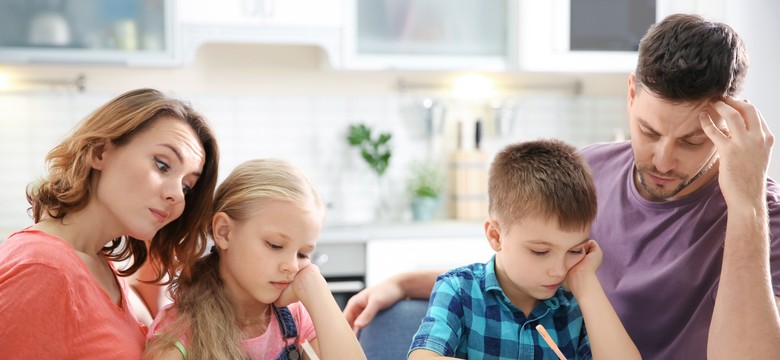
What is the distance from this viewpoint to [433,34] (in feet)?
12.1

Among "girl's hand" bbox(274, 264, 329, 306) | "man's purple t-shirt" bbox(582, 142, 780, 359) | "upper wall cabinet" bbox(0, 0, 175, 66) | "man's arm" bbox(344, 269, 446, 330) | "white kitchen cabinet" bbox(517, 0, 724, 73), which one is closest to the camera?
"girl's hand" bbox(274, 264, 329, 306)

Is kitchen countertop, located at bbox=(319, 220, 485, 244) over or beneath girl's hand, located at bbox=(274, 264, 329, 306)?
beneath

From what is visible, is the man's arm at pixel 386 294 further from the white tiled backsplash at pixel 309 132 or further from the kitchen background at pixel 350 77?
the white tiled backsplash at pixel 309 132

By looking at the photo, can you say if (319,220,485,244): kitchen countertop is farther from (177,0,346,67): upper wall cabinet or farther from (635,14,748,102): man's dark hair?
(635,14,748,102): man's dark hair

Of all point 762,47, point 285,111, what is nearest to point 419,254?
point 285,111

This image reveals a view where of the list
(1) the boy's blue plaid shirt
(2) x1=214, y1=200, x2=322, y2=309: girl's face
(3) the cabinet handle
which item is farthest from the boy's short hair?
(3) the cabinet handle

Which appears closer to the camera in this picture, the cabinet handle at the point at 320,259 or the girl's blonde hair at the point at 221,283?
the girl's blonde hair at the point at 221,283

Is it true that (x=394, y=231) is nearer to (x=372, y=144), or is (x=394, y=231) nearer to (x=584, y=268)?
(x=372, y=144)

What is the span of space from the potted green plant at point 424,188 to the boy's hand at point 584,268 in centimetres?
228

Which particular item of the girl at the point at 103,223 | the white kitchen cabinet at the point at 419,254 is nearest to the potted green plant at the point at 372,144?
the white kitchen cabinet at the point at 419,254

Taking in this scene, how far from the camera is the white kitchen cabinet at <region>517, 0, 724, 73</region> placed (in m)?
3.66

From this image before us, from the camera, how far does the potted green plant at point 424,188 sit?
379 cm

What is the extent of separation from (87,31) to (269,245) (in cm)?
225

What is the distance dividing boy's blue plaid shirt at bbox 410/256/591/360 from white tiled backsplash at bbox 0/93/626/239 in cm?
225
